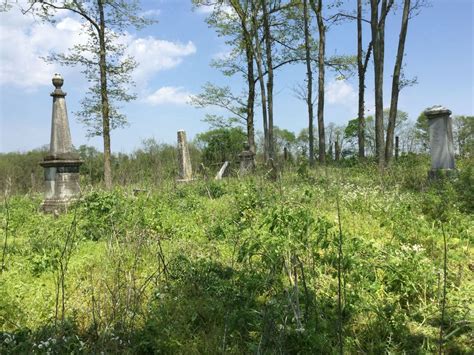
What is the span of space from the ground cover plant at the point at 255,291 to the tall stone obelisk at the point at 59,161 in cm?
504

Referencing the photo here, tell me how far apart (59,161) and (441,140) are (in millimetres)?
10978

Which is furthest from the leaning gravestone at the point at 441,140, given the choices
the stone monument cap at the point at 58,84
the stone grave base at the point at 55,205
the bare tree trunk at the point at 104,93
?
the bare tree trunk at the point at 104,93

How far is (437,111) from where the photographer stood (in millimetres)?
10180

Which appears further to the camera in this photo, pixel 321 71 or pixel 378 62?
pixel 321 71

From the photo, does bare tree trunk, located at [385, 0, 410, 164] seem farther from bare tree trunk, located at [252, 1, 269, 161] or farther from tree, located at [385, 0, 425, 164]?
bare tree trunk, located at [252, 1, 269, 161]

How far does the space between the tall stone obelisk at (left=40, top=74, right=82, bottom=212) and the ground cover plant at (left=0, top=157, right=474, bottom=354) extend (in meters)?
5.04

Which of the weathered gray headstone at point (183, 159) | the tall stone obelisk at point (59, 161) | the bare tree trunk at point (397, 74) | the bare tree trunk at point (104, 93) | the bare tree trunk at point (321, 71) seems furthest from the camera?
the bare tree trunk at point (321, 71)

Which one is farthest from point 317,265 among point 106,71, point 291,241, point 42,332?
point 106,71

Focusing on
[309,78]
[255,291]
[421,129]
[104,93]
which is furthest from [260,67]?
A: [421,129]

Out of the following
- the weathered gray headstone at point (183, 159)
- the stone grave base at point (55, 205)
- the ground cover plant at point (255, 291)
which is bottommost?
the ground cover plant at point (255, 291)

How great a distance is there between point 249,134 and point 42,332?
18.9 metres

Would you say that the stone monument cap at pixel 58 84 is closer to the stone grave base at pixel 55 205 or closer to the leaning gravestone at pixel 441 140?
the stone grave base at pixel 55 205

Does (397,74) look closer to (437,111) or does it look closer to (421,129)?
(437,111)

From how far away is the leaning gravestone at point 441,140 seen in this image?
10156 mm
